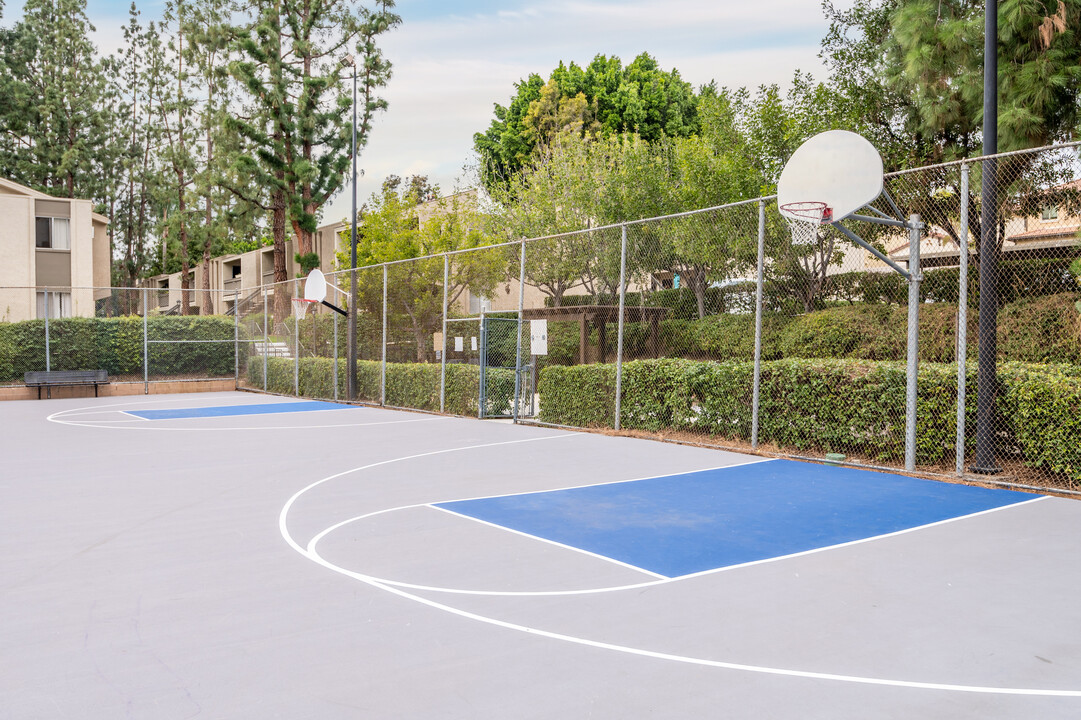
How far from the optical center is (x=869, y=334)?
1102 centimetres

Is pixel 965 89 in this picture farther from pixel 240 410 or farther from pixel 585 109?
pixel 585 109

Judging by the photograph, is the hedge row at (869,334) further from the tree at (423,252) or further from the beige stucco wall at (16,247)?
the beige stucco wall at (16,247)

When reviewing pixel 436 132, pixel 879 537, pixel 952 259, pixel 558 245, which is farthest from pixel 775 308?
pixel 436 132

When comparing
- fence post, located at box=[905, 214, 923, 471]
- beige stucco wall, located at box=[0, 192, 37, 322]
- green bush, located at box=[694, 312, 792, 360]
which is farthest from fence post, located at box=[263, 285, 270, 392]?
fence post, located at box=[905, 214, 923, 471]

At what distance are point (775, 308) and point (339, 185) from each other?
66.7 ft

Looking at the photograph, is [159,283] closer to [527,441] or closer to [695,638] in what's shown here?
[527,441]

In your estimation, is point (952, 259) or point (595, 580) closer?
point (595, 580)

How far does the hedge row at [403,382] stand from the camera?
48.8 ft

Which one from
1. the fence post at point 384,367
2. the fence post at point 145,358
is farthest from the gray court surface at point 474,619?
the fence post at point 145,358

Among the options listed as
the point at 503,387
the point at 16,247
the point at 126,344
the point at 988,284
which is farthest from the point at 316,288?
the point at 16,247

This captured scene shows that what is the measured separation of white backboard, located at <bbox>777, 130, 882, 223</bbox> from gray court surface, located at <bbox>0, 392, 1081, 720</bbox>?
3445mm

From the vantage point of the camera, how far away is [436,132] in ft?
116

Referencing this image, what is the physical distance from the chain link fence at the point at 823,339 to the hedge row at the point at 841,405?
2cm

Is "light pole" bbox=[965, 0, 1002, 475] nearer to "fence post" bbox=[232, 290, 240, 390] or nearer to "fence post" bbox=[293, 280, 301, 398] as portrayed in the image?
"fence post" bbox=[293, 280, 301, 398]
